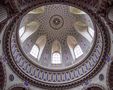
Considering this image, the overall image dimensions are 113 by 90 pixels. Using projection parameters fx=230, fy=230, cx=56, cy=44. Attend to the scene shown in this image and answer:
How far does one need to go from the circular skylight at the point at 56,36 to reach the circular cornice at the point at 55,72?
1.10 metres

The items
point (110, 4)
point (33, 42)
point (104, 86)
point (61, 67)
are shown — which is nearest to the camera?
point (110, 4)

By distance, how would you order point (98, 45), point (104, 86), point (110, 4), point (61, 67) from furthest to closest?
point (61, 67) → point (98, 45) → point (104, 86) → point (110, 4)

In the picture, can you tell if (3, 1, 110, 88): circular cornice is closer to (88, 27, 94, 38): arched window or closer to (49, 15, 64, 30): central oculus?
(88, 27, 94, 38): arched window

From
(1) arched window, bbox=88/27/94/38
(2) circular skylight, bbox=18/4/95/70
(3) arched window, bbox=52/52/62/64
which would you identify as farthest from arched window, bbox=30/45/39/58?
(1) arched window, bbox=88/27/94/38

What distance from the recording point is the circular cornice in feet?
78.9

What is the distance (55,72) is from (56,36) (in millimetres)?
7036

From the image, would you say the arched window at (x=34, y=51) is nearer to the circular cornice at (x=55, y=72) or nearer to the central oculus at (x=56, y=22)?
the circular cornice at (x=55, y=72)

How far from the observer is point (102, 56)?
971 inches

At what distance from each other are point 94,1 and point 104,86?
10507 mm

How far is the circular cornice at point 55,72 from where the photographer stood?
2406 centimetres

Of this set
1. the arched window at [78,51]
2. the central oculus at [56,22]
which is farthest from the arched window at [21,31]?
the arched window at [78,51]

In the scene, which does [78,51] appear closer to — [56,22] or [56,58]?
[56,58]

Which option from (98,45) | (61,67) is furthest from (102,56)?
(61,67)

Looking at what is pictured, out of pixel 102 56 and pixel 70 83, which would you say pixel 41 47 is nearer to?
pixel 70 83
